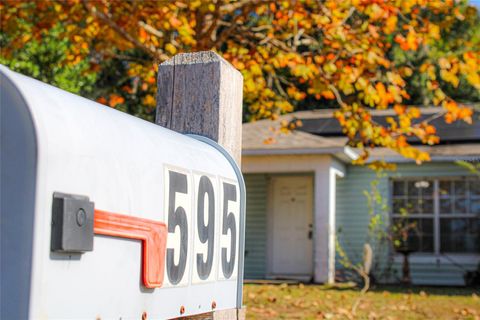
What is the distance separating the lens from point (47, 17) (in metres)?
11.1

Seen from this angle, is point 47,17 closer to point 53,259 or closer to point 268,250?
point 268,250

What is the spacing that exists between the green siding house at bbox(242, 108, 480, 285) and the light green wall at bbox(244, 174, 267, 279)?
0.02 m

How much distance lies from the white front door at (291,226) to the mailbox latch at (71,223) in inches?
643

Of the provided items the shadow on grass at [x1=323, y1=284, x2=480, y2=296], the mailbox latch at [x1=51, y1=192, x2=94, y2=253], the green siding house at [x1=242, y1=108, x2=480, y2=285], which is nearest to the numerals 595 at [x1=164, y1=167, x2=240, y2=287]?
the mailbox latch at [x1=51, y1=192, x2=94, y2=253]

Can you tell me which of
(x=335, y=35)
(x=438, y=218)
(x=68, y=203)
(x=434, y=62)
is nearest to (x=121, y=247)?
(x=68, y=203)

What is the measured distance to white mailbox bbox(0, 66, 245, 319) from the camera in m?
1.11

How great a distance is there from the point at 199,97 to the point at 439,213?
15.1 m

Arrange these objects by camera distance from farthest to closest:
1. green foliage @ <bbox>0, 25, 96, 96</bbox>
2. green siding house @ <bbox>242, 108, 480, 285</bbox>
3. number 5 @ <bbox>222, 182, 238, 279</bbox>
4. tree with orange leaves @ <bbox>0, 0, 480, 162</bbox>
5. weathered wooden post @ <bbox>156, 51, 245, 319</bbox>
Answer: green foliage @ <bbox>0, 25, 96, 96</bbox> → green siding house @ <bbox>242, 108, 480, 285</bbox> → tree with orange leaves @ <bbox>0, 0, 480, 162</bbox> → weathered wooden post @ <bbox>156, 51, 245, 319</bbox> → number 5 @ <bbox>222, 182, 238, 279</bbox>

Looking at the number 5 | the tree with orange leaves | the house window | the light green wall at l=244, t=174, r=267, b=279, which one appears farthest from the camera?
the light green wall at l=244, t=174, r=267, b=279

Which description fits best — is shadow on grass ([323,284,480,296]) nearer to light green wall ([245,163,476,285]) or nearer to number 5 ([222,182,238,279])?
light green wall ([245,163,476,285])

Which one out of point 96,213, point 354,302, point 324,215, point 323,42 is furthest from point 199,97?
point 324,215

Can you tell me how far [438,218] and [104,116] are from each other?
15915mm

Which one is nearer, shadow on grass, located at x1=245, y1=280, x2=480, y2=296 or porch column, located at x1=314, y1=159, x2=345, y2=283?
shadow on grass, located at x1=245, y1=280, x2=480, y2=296

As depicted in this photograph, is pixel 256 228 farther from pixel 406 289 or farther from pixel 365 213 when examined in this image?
pixel 406 289
